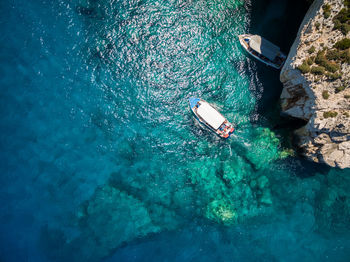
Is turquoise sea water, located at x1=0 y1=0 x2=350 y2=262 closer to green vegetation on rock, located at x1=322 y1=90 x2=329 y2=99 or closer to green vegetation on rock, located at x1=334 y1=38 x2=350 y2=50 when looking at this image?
green vegetation on rock, located at x1=322 y1=90 x2=329 y2=99

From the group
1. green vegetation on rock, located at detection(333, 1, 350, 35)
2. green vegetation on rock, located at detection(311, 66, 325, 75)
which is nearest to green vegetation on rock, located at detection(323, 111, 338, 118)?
green vegetation on rock, located at detection(311, 66, 325, 75)

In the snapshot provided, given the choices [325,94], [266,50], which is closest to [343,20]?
[325,94]

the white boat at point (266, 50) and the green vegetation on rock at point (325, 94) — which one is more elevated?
the white boat at point (266, 50)

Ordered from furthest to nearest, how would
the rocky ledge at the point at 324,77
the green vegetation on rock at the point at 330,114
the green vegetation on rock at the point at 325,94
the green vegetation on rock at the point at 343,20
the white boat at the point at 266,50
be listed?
1. the white boat at the point at 266,50
2. the green vegetation on rock at the point at 330,114
3. the green vegetation on rock at the point at 325,94
4. the rocky ledge at the point at 324,77
5. the green vegetation on rock at the point at 343,20

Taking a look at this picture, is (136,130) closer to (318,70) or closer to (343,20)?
(318,70)

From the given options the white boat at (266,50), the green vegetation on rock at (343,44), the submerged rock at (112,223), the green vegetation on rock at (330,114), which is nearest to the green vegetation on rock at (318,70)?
the green vegetation on rock at (343,44)

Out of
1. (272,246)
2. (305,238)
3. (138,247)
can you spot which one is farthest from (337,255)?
(138,247)

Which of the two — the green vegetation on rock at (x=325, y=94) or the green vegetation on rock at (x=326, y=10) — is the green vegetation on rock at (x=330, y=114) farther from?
the green vegetation on rock at (x=326, y=10)
